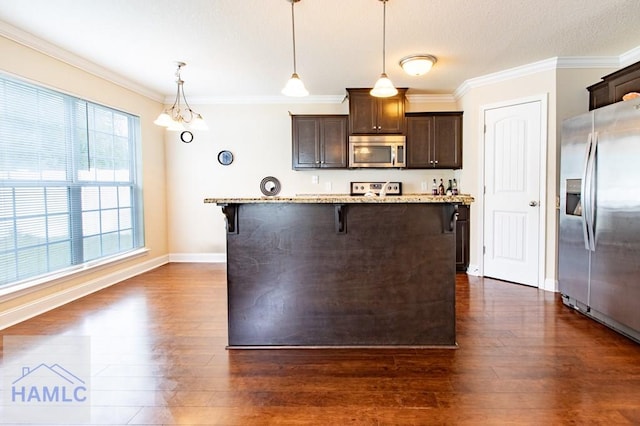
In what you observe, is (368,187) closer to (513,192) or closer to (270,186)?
(270,186)

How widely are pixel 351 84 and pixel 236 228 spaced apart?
9.50 ft

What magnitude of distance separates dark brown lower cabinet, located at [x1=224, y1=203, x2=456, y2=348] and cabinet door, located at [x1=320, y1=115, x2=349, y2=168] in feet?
8.11

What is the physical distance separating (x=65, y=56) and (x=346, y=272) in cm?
354

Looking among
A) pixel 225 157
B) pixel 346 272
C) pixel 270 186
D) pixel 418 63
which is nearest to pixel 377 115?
pixel 418 63

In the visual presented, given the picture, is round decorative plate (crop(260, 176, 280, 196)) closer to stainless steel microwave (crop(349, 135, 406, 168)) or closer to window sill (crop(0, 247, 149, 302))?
stainless steel microwave (crop(349, 135, 406, 168))

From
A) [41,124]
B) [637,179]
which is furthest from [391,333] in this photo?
[41,124]

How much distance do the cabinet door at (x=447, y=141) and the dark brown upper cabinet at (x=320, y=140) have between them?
1.25m

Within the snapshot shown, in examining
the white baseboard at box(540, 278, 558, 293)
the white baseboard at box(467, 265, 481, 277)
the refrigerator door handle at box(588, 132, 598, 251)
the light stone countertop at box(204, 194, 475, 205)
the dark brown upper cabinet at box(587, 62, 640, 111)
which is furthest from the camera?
the white baseboard at box(467, 265, 481, 277)

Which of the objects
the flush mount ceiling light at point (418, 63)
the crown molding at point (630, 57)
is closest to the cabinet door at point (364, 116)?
the flush mount ceiling light at point (418, 63)

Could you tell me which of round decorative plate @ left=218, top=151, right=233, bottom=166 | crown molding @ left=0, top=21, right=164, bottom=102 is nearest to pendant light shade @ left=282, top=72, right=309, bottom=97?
crown molding @ left=0, top=21, right=164, bottom=102

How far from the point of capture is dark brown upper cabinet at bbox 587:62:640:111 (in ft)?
9.52

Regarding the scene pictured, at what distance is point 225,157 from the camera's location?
5043mm

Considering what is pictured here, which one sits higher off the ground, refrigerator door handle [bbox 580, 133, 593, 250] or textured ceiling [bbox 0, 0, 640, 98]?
textured ceiling [bbox 0, 0, 640, 98]

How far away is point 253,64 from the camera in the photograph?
3.66 m
